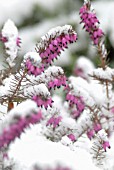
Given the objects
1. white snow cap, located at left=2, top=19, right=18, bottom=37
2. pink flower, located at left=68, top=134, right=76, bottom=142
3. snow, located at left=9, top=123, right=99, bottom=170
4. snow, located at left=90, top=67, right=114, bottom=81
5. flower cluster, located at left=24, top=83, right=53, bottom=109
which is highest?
snow, located at left=90, top=67, right=114, bottom=81

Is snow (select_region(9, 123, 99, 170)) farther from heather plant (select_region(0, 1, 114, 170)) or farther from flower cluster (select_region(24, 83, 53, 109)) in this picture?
flower cluster (select_region(24, 83, 53, 109))

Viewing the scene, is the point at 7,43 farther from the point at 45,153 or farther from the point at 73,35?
the point at 45,153

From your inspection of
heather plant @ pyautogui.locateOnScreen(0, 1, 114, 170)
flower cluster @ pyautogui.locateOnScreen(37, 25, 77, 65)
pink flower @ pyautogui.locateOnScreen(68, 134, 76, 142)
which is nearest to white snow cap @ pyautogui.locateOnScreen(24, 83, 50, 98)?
heather plant @ pyautogui.locateOnScreen(0, 1, 114, 170)

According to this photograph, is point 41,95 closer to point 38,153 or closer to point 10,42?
point 10,42

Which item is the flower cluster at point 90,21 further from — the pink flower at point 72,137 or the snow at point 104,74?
the pink flower at point 72,137

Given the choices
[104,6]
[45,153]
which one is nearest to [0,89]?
[45,153]

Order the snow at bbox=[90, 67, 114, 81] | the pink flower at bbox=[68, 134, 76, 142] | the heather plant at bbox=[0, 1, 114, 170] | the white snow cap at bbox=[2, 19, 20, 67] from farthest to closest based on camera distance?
the snow at bbox=[90, 67, 114, 81] < the pink flower at bbox=[68, 134, 76, 142] < the white snow cap at bbox=[2, 19, 20, 67] < the heather plant at bbox=[0, 1, 114, 170]

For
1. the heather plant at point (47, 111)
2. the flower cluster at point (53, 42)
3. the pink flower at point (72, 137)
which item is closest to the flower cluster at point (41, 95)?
the heather plant at point (47, 111)

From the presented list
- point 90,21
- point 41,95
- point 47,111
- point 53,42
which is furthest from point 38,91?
point 90,21
